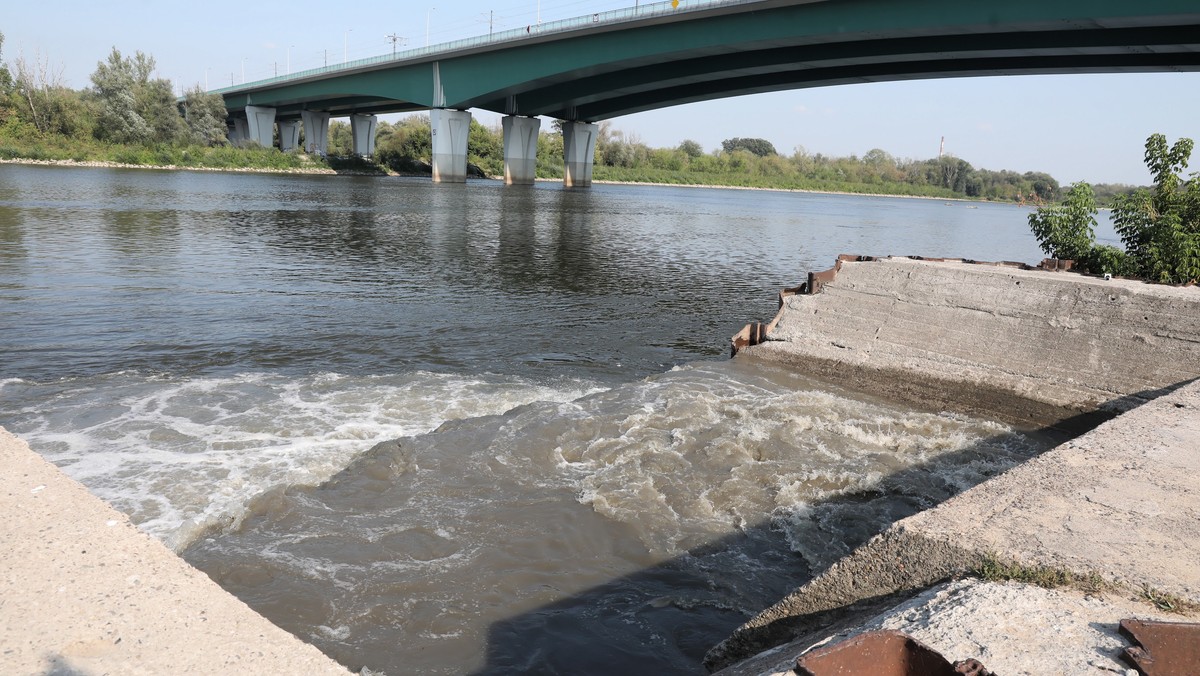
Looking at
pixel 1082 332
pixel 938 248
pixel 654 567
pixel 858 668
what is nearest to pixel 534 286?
pixel 1082 332

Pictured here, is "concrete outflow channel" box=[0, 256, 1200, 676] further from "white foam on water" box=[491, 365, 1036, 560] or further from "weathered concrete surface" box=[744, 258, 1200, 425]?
"weathered concrete surface" box=[744, 258, 1200, 425]

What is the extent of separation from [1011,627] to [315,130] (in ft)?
347

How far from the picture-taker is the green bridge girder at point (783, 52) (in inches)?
1275

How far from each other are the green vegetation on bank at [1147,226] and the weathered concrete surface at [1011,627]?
38.3 ft

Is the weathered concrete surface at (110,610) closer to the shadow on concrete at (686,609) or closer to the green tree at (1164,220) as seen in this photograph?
the shadow on concrete at (686,609)

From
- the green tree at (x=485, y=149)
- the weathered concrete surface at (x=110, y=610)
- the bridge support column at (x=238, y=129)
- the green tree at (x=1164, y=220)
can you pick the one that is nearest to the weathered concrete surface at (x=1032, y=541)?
the weathered concrete surface at (x=110, y=610)

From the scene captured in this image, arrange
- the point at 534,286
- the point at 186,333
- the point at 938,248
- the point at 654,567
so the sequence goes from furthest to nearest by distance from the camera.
Result: the point at 938,248 → the point at 534,286 → the point at 186,333 → the point at 654,567

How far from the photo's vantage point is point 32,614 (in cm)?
344

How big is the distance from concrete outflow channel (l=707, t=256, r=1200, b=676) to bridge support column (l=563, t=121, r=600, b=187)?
73.8m

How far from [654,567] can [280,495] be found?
11.5 ft

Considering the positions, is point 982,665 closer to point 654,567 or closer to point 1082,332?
point 654,567

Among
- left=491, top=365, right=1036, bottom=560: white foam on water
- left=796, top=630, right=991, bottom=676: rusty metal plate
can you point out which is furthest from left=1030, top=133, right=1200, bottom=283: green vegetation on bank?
left=796, top=630, right=991, bottom=676: rusty metal plate

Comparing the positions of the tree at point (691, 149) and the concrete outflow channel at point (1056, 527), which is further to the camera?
the tree at point (691, 149)

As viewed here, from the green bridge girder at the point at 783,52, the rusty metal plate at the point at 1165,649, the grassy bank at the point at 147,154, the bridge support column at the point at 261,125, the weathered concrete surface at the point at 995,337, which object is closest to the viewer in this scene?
the rusty metal plate at the point at 1165,649
